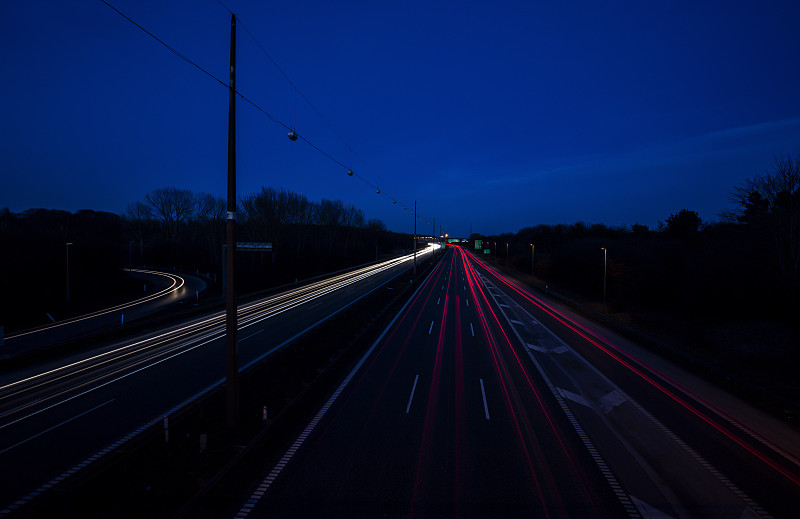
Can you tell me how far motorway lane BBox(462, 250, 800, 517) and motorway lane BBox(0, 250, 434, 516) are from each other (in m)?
12.4

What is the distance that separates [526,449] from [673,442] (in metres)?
4.00

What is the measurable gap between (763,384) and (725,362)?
3.56 metres

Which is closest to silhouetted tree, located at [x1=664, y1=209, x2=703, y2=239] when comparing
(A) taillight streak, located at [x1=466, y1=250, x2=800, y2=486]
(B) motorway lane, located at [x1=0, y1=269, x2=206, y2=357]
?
(A) taillight streak, located at [x1=466, y1=250, x2=800, y2=486]

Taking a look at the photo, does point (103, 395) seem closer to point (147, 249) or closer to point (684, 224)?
point (684, 224)

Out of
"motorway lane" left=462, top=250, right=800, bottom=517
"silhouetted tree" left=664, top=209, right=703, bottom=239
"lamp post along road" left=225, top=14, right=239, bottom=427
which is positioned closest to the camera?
"motorway lane" left=462, top=250, right=800, bottom=517

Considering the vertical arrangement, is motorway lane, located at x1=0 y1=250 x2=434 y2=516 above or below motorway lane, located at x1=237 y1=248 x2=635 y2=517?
below

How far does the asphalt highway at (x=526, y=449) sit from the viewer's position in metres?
7.11

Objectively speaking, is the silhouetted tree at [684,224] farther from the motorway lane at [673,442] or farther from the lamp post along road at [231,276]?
the lamp post along road at [231,276]

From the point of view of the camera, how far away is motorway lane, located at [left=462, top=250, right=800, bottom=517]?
7.34 metres

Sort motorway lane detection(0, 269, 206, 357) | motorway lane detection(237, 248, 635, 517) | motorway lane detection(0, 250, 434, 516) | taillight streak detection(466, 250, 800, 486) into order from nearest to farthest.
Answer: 1. motorway lane detection(237, 248, 635, 517)
2. motorway lane detection(0, 250, 434, 516)
3. taillight streak detection(466, 250, 800, 486)
4. motorway lane detection(0, 269, 206, 357)

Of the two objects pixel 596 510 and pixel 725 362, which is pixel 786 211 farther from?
pixel 596 510

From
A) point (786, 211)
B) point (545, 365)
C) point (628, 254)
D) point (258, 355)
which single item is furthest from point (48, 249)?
point (786, 211)

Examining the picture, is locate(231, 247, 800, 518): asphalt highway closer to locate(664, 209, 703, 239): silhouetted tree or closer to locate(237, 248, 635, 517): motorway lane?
locate(237, 248, 635, 517): motorway lane

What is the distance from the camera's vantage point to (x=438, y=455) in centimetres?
881
